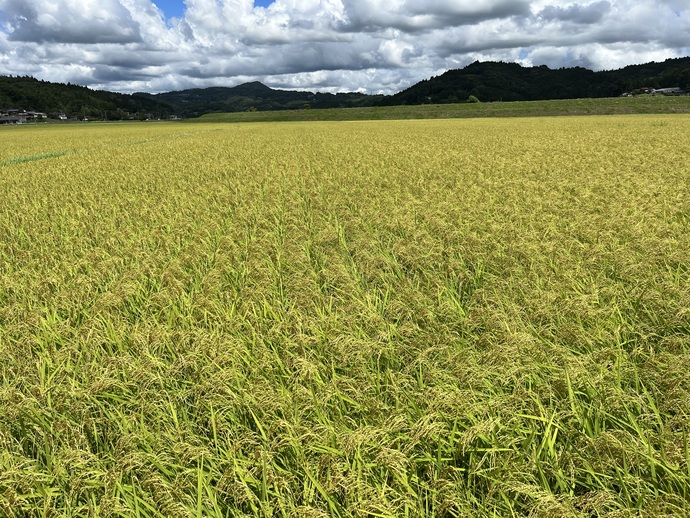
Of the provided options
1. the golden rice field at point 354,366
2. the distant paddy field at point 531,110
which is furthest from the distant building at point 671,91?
the golden rice field at point 354,366

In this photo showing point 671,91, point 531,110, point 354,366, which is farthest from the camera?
point 671,91

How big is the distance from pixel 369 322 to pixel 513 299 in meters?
1.64

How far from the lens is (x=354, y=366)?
3.43 meters

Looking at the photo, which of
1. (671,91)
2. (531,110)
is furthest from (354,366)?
(671,91)

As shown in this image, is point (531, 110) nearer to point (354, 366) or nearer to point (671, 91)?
point (354, 366)

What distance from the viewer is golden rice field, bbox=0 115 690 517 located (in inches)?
90.1

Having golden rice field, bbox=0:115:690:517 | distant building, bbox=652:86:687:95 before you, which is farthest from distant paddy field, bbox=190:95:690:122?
golden rice field, bbox=0:115:690:517

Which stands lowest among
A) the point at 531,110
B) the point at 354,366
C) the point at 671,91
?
the point at 354,366

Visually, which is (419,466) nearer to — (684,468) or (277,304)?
(684,468)

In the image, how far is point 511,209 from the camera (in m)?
8.36

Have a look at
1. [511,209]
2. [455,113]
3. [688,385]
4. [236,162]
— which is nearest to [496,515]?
[688,385]

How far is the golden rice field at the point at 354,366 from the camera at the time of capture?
2289 mm

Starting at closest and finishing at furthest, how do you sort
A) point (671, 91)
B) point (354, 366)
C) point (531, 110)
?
point (354, 366) < point (531, 110) < point (671, 91)

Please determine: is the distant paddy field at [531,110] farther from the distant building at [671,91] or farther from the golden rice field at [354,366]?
the golden rice field at [354,366]
